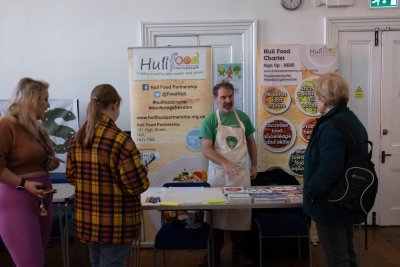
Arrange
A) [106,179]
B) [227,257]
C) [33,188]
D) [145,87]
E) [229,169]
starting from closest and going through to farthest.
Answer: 1. [106,179]
2. [33,188]
3. [229,169]
4. [227,257]
5. [145,87]

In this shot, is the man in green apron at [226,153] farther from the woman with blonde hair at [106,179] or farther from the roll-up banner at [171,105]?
the woman with blonde hair at [106,179]

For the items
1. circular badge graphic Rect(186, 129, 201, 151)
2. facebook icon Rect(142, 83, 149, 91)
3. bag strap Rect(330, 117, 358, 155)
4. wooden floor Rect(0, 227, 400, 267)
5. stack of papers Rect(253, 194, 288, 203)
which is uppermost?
facebook icon Rect(142, 83, 149, 91)

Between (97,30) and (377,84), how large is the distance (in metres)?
3.00

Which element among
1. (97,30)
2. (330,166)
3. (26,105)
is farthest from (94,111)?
(97,30)

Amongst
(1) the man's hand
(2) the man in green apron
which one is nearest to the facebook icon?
(2) the man in green apron

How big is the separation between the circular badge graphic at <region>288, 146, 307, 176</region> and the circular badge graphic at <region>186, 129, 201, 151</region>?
3.12 ft

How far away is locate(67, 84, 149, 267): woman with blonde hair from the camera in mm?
1859

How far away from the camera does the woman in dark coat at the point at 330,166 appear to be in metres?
1.96

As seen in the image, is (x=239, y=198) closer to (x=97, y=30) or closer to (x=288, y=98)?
(x=288, y=98)

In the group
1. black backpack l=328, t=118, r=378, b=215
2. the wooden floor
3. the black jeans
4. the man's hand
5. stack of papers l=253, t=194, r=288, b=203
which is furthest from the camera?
the wooden floor

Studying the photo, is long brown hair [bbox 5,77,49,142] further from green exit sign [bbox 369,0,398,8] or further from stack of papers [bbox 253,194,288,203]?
green exit sign [bbox 369,0,398,8]

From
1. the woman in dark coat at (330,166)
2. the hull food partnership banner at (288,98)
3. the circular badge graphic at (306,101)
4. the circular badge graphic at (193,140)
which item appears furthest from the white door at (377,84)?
the woman in dark coat at (330,166)

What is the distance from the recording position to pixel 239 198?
2.47m

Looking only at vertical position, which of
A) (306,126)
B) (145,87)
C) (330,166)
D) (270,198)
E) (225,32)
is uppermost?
(225,32)
